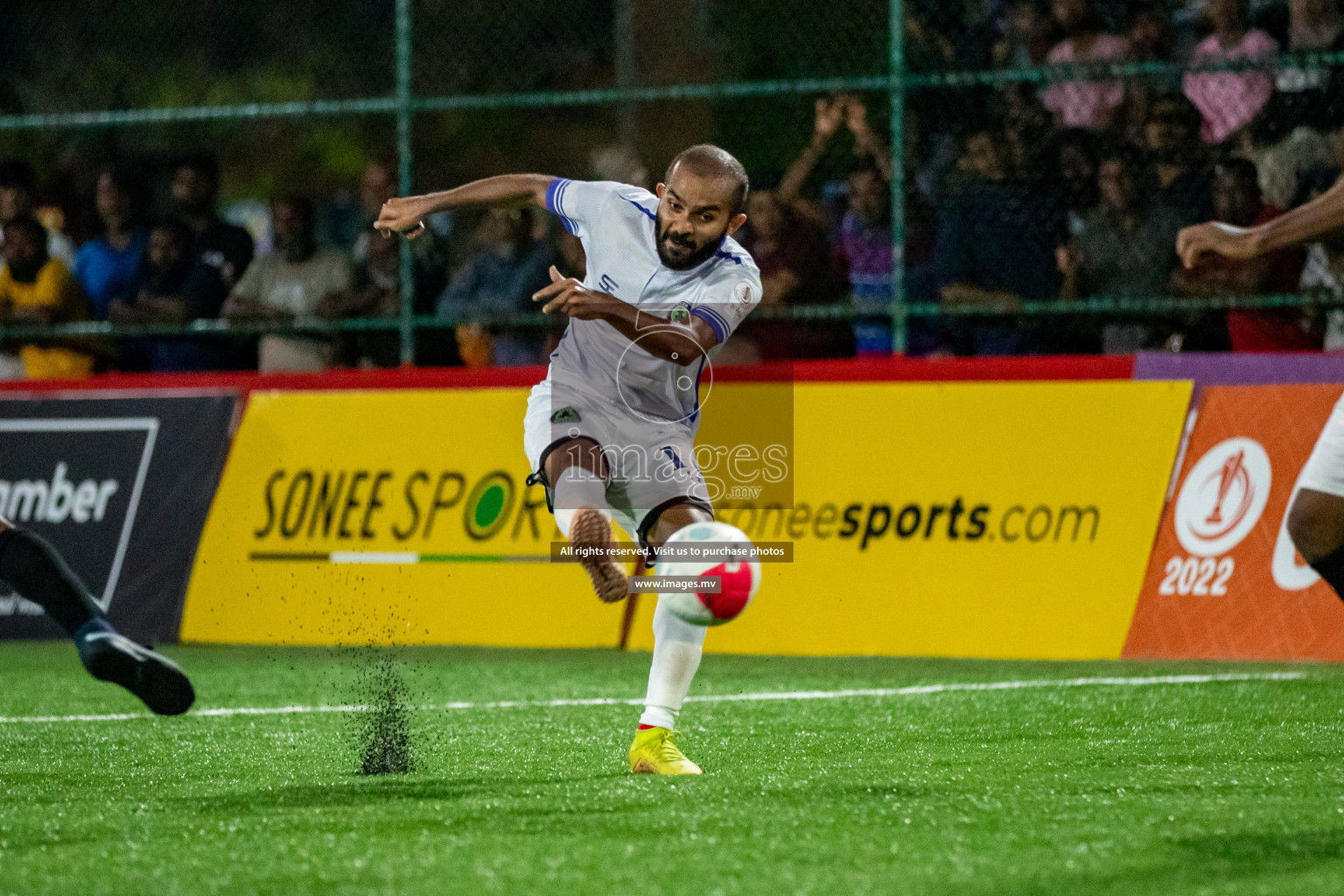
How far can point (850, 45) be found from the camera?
40.4ft

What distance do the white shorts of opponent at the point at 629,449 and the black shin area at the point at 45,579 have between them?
1762 mm

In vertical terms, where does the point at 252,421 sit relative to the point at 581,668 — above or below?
above

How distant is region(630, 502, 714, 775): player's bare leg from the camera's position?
19.3 feet

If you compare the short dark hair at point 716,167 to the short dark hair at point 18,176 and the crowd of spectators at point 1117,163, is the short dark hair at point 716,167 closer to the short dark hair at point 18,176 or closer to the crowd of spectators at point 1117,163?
the crowd of spectators at point 1117,163

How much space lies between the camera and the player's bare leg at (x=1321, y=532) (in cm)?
608

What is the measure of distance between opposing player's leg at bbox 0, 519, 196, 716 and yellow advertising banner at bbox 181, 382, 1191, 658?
3.37m

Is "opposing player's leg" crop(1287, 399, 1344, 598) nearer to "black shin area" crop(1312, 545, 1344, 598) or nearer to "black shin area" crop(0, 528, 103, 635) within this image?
"black shin area" crop(1312, 545, 1344, 598)

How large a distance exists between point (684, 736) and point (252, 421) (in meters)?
4.75

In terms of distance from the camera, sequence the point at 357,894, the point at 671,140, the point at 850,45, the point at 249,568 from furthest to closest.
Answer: the point at 671,140 < the point at 850,45 < the point at 249,568 < the point at 357,894

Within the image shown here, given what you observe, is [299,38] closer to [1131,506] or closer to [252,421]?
[252,421]

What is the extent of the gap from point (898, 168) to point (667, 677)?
4.83 metres

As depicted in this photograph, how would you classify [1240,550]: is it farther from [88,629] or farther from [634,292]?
[88,629]

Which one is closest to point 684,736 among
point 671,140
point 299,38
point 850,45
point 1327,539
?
point 1327,539

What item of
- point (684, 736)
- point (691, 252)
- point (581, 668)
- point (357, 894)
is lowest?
point (581, 668)
